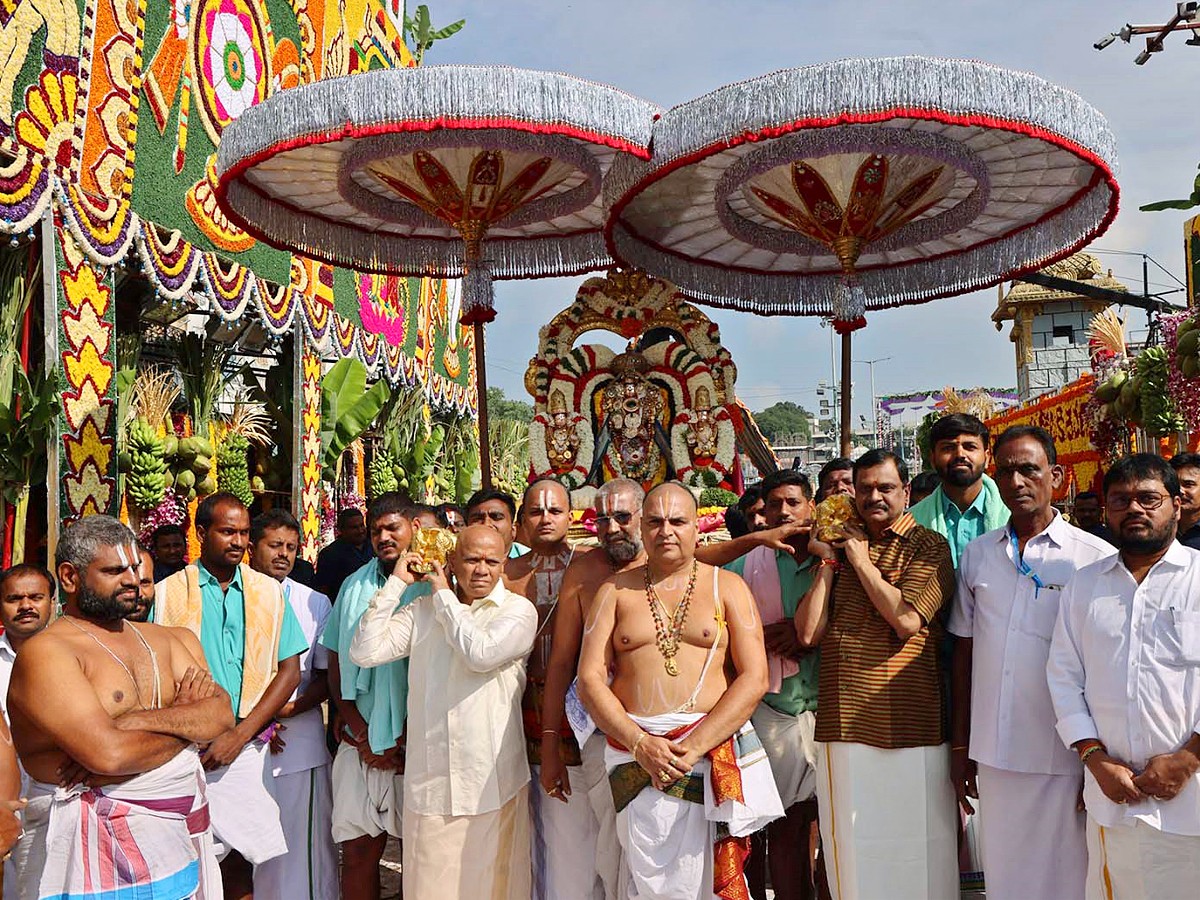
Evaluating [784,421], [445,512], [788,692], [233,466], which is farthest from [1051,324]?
[784,421]

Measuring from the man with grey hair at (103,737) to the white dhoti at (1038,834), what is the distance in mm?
2628

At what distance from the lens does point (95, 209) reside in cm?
837

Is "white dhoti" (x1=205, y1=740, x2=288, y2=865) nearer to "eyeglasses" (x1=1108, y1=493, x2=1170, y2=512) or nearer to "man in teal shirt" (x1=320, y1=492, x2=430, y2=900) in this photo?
"man in teal shirt" (x1=320, y1=492, x2=430, y2=900)

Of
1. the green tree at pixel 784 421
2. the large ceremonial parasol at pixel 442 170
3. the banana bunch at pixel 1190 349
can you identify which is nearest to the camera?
the large ceremonial parasol at pixel 442 170

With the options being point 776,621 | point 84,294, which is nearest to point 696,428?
point 776,621

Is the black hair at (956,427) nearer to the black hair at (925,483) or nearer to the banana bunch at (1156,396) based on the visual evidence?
the black hair at (925,483)

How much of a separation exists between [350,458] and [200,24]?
22.4 feet

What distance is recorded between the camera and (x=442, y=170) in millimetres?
6277

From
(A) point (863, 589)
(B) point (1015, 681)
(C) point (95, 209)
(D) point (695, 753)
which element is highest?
(C) point (95, 209)

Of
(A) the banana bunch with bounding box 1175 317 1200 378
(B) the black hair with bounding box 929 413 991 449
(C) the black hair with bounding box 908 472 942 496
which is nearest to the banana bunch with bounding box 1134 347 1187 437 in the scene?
(A) the banana bunch with bounding box 1175 317 1200 378

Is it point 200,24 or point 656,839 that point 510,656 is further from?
point 200,24

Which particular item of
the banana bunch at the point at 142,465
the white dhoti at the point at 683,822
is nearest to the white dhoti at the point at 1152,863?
the white dhoti at the point at 683,822

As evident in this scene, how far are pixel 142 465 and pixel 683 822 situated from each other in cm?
724

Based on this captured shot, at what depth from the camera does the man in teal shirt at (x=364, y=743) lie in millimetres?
4246
